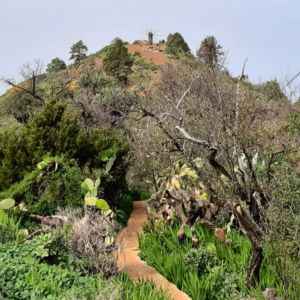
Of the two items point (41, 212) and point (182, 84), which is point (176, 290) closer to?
point (41, 212)

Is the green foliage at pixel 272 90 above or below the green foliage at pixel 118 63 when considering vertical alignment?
below

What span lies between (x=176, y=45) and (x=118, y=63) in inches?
489

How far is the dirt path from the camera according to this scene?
5.67m

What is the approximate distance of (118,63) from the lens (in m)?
33.6

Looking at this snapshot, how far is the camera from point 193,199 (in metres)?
8.22

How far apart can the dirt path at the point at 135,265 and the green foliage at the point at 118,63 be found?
23.9m

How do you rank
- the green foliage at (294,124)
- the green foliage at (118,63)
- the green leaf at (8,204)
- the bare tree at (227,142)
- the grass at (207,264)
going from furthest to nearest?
the green foliage at (118,63), the green foliage at (294,124), the green leaf at (8,204), the bare tree at (227,142), the grass at (207,264)

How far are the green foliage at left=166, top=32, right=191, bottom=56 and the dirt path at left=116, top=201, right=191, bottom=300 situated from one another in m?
34.7

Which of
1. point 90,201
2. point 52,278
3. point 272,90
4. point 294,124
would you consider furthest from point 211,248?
point 272,90

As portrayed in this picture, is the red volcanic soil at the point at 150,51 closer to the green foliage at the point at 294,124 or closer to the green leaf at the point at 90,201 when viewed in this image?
the green foliage at the point at 294,124

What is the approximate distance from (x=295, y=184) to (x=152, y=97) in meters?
13.3

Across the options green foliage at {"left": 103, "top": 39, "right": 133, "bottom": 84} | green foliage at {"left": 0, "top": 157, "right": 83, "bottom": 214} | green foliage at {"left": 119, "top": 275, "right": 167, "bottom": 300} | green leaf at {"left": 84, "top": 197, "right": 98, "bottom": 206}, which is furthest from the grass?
green foliage at {"left": 103, "top": 39, "right": 133, "bottom": 84}

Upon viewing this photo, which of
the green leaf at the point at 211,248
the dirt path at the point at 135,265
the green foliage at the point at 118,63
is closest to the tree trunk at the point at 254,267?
the dirt path at the point at 135,265

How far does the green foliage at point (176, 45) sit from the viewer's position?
43094 millimetres
